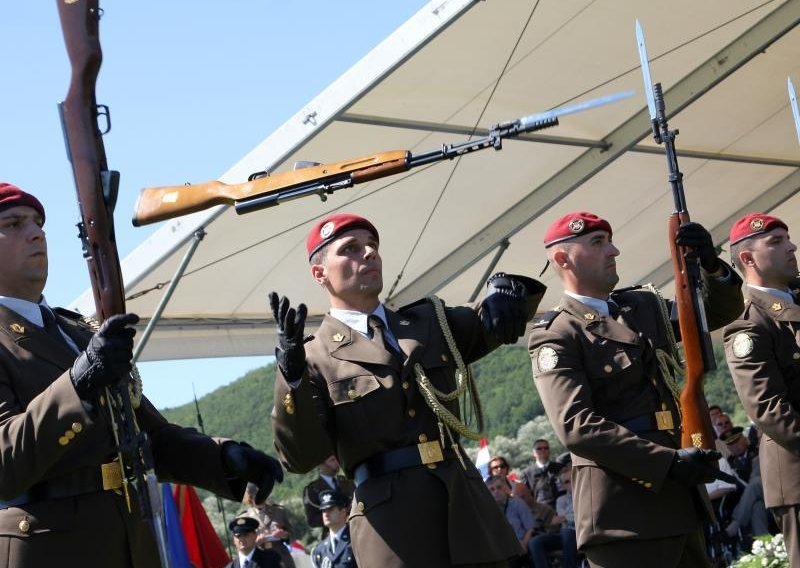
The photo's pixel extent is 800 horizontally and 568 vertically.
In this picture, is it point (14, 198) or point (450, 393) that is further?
point (450, 393)

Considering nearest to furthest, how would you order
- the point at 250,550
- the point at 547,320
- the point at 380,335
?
the point at 380,335
the point at 547,320
the point at 250,550

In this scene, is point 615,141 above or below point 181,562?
above

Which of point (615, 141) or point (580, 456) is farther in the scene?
point (615, 141)

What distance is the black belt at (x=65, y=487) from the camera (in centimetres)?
393

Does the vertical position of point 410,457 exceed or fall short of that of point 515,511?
it falls short

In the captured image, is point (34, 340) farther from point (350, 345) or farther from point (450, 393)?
point (450, 393)

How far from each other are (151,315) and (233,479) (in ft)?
20.2

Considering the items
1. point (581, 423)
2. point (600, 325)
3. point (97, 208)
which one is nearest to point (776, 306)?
point (600, 325)

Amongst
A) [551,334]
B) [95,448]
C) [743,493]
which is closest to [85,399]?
[95,448]

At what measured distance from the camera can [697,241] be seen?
5.24 m

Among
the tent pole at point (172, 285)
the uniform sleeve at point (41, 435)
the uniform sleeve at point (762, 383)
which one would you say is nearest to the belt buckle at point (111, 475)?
the uniform sleeve at point (41, 435)

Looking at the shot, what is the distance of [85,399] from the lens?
3.72 metres

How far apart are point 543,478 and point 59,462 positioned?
863 cm

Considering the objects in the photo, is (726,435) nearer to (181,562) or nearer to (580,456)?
(181,562)
